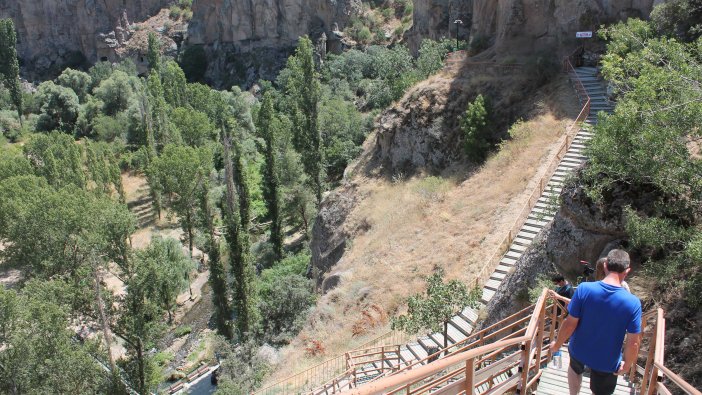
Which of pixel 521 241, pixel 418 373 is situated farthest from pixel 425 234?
pixel 418 373

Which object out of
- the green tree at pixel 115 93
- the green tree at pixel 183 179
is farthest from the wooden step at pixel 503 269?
the green tree at pixel 115 93

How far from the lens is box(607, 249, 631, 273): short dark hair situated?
18.4 ft

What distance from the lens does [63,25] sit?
296 feet

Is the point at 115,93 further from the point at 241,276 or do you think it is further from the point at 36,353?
the point at 36,353

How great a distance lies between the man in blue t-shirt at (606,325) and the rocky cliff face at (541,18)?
2455 cm

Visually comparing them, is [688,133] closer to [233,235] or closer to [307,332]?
[307,332]

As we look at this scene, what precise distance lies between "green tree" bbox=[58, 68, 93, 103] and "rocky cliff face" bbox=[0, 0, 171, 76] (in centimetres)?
1545

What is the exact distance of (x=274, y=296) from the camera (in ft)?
87.8

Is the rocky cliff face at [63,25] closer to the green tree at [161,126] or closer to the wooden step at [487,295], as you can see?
the green tree at [161,126]

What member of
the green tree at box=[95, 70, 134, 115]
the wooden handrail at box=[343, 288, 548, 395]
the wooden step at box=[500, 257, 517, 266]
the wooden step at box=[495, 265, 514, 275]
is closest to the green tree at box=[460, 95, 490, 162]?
the wooden step at box=[500, 257, 517, 266]

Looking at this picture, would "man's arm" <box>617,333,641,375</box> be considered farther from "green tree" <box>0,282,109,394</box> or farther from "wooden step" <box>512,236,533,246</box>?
"green tree" <box>0,282,109,394</box>

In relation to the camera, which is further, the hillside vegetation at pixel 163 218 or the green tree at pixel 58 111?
the green tree at pixel 58 111

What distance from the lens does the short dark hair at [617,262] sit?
18.4 feet

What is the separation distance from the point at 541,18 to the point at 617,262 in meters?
26.4
